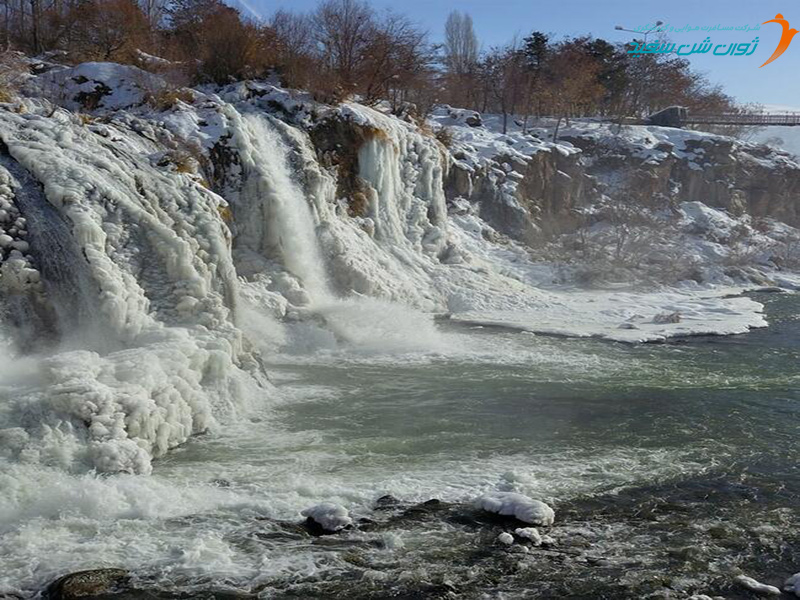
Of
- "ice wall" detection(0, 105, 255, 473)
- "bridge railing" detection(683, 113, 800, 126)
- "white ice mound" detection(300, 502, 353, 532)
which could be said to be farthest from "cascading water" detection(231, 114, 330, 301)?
"bridge railing" detection(683, 113, 800, 126)

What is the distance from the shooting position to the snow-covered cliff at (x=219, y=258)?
8.53 metres

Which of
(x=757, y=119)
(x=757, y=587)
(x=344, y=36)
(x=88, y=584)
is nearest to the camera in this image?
(x=88, y=584)

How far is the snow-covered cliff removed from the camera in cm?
853

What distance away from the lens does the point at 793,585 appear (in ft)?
18.8

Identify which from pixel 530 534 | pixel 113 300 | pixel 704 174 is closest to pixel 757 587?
pixel 530 534

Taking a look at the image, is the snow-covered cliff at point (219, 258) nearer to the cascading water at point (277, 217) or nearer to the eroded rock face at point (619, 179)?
the cascading water at point (277, 217)

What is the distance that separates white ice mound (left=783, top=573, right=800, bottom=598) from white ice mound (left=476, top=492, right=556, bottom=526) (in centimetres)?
189

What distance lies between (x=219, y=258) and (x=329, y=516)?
6.16 metres

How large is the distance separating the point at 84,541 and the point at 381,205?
13853 mm

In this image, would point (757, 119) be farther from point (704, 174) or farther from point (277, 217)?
point (277, 217)

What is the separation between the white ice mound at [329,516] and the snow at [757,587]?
3176 millimetres

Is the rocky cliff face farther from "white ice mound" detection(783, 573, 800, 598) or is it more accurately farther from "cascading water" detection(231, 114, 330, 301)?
"white ice mound" detection(783, 573, 800, 598)

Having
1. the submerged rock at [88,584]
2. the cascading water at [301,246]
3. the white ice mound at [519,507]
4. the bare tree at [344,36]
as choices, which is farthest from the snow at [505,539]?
the bare tree at [344,36]

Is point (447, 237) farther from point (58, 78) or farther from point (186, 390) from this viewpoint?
point (186, 390)
